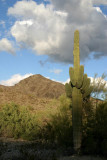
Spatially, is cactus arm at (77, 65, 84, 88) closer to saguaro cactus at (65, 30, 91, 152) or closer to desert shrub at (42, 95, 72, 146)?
saguaro cactus at (65, 30, 91, 152)

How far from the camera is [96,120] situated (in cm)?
1193

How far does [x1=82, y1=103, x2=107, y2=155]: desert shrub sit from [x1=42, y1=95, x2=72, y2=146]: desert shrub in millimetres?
1157

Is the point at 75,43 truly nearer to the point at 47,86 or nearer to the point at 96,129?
the point at 96,129

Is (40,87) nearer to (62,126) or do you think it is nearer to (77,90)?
(62,126)

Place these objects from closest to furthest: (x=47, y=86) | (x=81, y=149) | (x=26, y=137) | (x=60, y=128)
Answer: (x=81, y=149), (x=60, y=128), (x=26, y=137), (x=47, y=86)

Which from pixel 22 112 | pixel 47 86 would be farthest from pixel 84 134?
pixel 47 86

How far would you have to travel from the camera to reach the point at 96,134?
11391 mm

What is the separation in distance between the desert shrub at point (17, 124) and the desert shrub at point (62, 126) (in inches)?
68.3

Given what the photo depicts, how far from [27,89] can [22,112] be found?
1823 inches

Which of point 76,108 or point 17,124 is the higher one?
point 76,108

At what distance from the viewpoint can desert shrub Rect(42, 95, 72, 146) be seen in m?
12.8

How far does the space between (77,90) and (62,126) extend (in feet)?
9.21

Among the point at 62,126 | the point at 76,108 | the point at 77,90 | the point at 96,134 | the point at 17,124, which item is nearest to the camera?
the point at 96,134

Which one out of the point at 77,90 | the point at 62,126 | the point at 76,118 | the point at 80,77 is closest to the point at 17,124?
the point at 62,126
